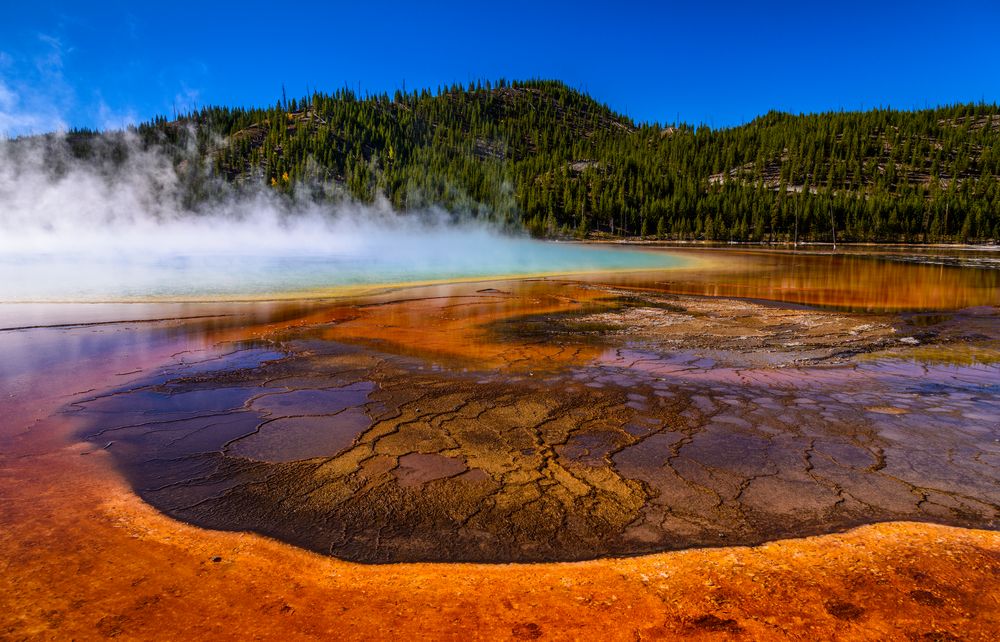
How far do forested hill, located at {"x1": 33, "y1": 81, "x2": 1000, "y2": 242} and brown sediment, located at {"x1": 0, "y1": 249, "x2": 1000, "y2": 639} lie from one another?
85334 millimetres

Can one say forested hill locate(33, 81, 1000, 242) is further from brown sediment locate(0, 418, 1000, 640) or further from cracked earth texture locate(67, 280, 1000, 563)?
brown sediment locate(0, 418, 1000, 640)

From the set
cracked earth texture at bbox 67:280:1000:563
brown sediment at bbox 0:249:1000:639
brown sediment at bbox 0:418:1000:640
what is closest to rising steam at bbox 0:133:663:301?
cracked earth texture at bbox 67:280:1000:563

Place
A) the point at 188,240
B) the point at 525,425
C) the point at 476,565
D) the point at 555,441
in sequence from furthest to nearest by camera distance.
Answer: the point at 188,240, the point at 525,425, the point at 555,441, the point at 476,565

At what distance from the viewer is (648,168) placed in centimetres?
Answer: 11812

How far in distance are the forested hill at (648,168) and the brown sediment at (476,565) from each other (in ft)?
280

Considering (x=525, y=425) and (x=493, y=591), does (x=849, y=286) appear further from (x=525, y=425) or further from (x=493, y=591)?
(x=493, y=591)

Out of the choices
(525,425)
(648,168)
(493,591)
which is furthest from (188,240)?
(648,168)

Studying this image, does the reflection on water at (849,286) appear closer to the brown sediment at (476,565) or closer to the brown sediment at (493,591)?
the brown sediment at (476,565)

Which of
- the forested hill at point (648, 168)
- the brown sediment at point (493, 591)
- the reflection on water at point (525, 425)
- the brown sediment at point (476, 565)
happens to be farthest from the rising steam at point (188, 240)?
the brown sediment at point (493, 591)

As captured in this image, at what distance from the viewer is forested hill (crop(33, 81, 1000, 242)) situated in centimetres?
8756

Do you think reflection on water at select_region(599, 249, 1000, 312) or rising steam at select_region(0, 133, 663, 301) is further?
rising steam at select_region(0, 133, 663, 301)

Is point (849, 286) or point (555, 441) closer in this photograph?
point (555, 441)

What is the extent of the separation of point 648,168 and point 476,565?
124364 mm

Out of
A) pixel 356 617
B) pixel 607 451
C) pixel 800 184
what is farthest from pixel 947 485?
pixel 800 184
